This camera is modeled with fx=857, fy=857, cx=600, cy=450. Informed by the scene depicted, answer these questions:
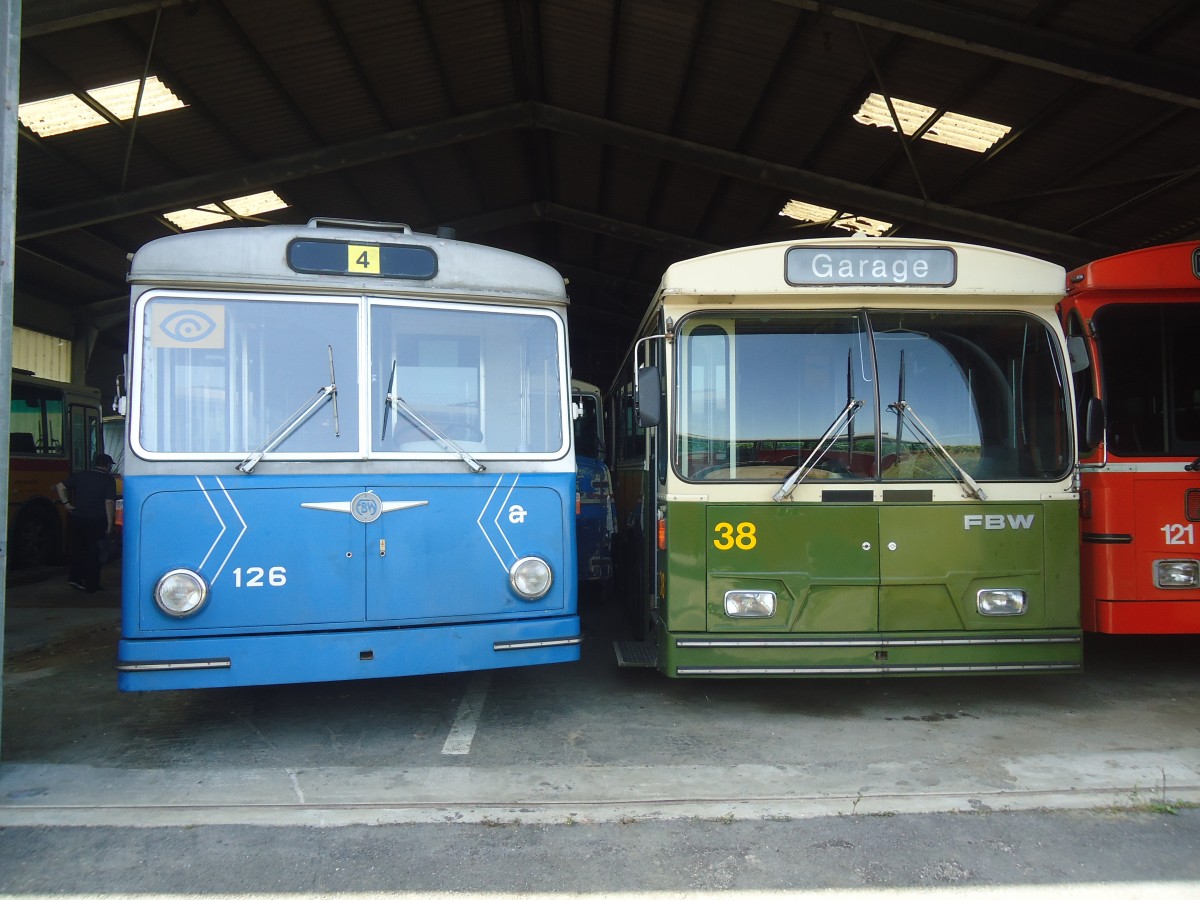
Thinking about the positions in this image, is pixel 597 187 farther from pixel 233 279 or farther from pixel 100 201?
pixel 233 279

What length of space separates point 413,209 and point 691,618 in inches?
563

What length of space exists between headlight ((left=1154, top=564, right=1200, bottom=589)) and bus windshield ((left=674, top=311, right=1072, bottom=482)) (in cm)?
114

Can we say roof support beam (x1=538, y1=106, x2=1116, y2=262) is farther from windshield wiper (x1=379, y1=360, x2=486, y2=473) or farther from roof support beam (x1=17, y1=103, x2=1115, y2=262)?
windshield wiper (x1=379, y1=360, x2=486, y2=473)

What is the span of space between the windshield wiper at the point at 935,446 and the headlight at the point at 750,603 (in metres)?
1.28

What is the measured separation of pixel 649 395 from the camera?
526cm

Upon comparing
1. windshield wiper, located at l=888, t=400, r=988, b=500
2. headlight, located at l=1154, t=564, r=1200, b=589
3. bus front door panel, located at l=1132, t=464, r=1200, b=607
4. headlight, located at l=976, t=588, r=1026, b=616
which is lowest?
headlight, located at l=976, t=588, r=1026, b=616

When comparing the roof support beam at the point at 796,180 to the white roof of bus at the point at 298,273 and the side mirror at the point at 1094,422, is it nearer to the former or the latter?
the side mirror at the point at 1094,422

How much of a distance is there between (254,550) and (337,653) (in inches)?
28.5

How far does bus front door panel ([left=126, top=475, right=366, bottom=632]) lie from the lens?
A: 180 inches

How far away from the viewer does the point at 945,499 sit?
5.29 meters

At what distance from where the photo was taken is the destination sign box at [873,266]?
5.32 meters

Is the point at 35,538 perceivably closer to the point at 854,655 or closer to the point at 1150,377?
the point at 854,655

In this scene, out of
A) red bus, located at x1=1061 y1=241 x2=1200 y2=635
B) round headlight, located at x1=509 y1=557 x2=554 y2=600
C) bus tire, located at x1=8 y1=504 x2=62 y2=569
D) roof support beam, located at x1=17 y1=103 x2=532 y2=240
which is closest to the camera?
round headlight, located at x1=509 y1=557 x2=554 y2=600

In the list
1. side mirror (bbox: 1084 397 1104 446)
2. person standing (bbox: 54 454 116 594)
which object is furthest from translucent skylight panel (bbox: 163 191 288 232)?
side mirror (bbox: 1084 397 1104 446)
